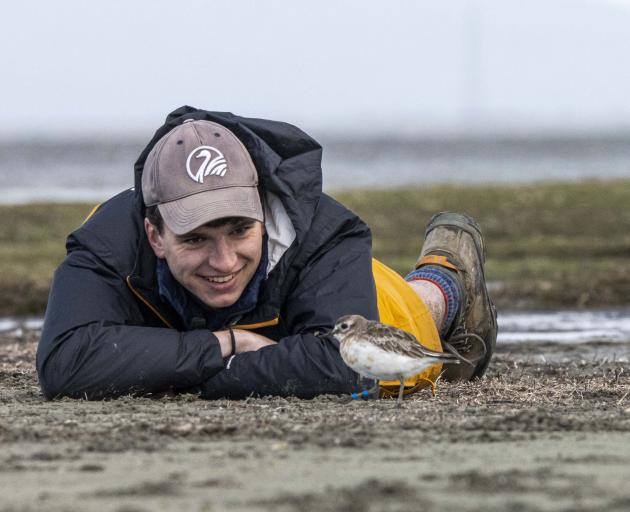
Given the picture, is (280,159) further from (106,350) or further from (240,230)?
(106,350)

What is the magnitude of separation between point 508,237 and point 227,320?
15.6 metres

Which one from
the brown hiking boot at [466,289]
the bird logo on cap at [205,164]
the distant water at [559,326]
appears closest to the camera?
the bird logo on cap at [205,164]

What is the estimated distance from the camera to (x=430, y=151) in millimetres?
72625

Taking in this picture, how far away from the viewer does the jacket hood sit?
21.1 ft

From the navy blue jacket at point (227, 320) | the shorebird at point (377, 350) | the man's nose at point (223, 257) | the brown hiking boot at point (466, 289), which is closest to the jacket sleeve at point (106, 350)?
the navy blue jacket at point (227, 320)

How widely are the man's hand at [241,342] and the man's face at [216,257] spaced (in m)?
0.17

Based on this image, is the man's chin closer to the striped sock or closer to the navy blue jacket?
the navy blue jacket

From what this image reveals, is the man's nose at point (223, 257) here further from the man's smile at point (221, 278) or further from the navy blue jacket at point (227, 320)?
the navy blue jacket at point (227, 320)

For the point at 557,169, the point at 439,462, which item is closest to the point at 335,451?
the point at 439,462

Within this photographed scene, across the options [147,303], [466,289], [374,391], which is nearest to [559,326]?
[466,289]

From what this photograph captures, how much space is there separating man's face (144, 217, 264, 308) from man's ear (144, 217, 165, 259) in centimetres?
4

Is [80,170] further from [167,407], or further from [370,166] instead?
[167,407]

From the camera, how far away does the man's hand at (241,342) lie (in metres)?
6.46

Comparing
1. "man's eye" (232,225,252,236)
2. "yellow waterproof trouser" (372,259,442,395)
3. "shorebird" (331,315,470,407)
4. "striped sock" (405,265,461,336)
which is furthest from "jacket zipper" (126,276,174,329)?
"striped sock" (405,265,461,336)
